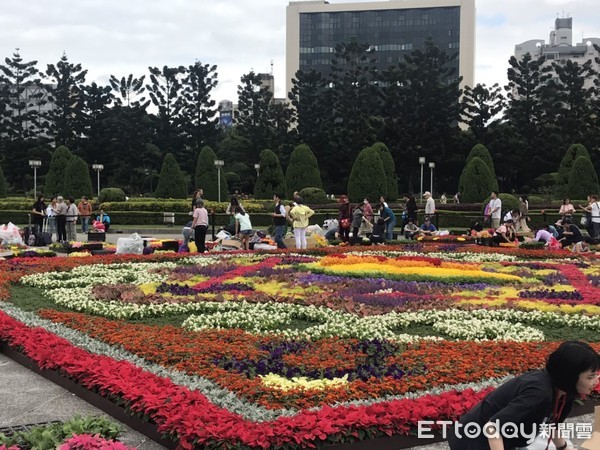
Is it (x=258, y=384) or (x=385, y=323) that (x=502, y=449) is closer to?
(x=258, y=384)

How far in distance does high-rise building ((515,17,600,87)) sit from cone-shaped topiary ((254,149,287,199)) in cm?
6286

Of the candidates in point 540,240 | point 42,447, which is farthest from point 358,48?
point 42,447

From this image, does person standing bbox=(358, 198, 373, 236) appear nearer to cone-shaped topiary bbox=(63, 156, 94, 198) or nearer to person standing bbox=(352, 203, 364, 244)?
person standing bbox=(352, 203, 364, 244)

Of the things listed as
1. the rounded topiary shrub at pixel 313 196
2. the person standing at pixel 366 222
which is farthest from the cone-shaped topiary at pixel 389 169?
the person standing at pixel 366 222

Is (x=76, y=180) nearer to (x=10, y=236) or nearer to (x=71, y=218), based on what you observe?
(x=71, y=218)

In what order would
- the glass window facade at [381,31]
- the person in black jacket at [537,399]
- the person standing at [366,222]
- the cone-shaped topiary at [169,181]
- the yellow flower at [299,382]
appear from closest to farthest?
the person in black jacket at [537,399], the yellow flower at [299,382], the person standing at [366,222], the cone-shaped topiary at [169,181], the glass window facade at [381,31]

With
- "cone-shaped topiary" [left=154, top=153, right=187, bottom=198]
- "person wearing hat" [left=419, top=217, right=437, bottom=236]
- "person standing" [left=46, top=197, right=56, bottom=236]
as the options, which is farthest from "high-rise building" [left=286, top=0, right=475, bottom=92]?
"person standing" [left=46, top=197, right=56, bottom=236]

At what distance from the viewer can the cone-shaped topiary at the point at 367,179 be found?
33.8 m

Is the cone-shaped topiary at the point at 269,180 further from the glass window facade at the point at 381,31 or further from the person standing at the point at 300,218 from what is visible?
the glass window facade at the point at 381,31

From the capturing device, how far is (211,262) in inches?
478

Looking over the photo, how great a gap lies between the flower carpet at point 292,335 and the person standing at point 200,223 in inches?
66.9

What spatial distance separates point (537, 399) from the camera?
2740mm

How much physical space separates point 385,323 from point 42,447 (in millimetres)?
4069

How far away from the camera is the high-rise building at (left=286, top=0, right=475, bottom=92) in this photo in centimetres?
7481
